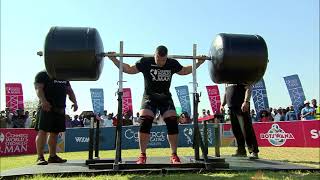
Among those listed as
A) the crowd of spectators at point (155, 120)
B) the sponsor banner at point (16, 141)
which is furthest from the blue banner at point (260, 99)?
the sponsor banner at point (16, 141)

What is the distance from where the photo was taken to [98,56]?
5324 millimetres

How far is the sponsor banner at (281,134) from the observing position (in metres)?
14.9

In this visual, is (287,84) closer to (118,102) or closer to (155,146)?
(155,146)

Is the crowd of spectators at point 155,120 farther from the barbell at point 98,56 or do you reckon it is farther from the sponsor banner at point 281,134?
the barbell at point 98,56

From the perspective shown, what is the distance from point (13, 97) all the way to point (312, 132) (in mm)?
13062

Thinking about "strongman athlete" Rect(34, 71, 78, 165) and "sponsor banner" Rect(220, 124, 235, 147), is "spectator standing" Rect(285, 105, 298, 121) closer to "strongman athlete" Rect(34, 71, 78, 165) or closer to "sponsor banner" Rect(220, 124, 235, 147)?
"sponsor banner" Rect(220, 124, 235, 147)

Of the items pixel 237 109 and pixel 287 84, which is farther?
pixel 287 84

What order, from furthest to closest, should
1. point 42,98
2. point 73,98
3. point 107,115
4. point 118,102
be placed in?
point 107,115, point 73,98, point 42,98, point 118,102

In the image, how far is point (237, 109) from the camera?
24.9 feet

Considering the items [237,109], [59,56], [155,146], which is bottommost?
[155,146]

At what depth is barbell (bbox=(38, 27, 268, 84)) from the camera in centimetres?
509

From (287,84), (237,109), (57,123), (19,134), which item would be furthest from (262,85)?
(57,123)

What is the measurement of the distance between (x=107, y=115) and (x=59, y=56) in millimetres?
14529

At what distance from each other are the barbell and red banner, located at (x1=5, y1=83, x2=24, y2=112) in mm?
15574
